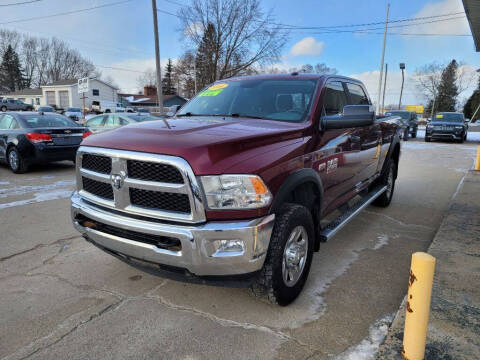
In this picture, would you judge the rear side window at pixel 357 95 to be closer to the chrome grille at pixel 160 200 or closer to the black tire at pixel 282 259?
the black tire at pixel 282 259

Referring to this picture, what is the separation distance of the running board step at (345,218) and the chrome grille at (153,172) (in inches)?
61.1

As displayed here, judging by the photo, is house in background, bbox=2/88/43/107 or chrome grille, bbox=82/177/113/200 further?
house in background, bbox=2/88/43/107

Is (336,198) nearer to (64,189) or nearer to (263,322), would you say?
(263,322)

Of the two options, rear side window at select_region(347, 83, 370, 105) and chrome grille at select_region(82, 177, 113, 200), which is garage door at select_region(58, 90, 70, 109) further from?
chrome grille at select_region(82, 177, 113, 200)

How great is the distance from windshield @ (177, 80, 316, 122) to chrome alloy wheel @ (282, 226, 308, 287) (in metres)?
1.05

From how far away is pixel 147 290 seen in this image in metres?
3.10

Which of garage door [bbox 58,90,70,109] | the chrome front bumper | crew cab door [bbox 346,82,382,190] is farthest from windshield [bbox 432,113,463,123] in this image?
garage door [bbox 58,90,70,109]

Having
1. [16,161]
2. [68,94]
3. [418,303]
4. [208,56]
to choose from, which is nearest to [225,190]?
[418,303]

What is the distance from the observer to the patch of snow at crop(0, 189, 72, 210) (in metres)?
5.83

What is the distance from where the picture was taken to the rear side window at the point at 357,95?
14.4 feet

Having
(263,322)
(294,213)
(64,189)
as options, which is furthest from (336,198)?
(64,189)

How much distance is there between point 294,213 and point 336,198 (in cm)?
131

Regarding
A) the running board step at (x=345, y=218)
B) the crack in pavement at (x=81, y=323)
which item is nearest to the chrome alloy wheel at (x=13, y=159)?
the crack in pavement at (x=81, y=323)

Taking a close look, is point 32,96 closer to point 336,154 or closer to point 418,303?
point 336,154
